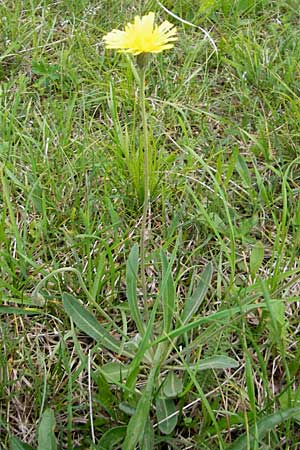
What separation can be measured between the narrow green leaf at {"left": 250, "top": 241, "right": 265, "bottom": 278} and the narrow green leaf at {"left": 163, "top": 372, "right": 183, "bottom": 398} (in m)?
0.36

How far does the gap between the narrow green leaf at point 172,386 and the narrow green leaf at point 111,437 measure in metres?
0.11

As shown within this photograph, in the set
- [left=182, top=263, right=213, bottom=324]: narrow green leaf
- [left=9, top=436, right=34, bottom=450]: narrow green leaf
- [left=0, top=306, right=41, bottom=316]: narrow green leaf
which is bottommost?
[left=9, top=436, right=34, bottom=450]: narrow green leaf

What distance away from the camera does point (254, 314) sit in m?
1.42

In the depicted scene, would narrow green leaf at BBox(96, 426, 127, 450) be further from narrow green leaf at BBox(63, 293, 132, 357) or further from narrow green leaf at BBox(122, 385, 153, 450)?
narrow green leaf at BBox(63, 293, 132, 357)

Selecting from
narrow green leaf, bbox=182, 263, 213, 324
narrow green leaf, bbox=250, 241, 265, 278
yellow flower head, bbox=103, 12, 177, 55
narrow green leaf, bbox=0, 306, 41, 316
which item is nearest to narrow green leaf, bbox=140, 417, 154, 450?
narrow green leaf, bbox=182, 263, 213, 324

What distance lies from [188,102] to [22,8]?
787mm

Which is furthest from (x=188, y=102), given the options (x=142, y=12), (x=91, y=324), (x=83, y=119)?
(x=91, y=324)

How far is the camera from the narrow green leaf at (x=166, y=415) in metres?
1.20

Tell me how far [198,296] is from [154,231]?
29cm

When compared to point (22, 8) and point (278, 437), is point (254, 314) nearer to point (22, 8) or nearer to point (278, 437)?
point (278, 437)

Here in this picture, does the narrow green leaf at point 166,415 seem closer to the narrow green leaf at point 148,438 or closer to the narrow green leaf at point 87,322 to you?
the narrow green leaf at point 148,438

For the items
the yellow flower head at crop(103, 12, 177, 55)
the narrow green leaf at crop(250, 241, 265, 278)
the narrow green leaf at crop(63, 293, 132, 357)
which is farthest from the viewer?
the narrow green leaf at crop(250, 241, 265, 278)

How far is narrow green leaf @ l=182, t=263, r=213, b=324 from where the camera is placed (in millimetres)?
1373

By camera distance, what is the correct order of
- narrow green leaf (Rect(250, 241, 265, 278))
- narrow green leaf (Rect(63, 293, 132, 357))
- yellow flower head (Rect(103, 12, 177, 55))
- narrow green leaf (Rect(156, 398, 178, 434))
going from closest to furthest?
yellow flower head (Rect(103, 12, 177, 55)) < narrow green leaf (Rect(156, 398, 178, 434)) < narrow green leaf (Rect(63, 293, 132, 357)) < narrow green leaf (Rect(250, 241, 265, 278))
